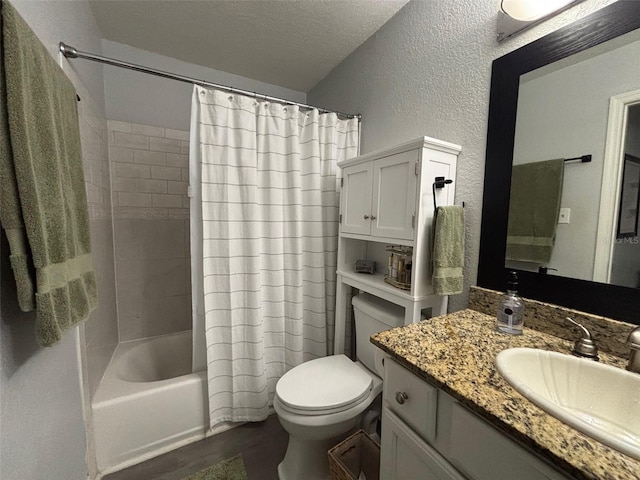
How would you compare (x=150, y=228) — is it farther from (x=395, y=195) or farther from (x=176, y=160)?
(x=395, y=195)

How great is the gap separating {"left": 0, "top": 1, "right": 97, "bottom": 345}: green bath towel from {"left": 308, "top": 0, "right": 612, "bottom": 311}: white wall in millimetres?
1480

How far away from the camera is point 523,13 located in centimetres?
93

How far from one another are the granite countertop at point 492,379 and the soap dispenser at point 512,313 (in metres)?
0.03

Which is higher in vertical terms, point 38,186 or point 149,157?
point 149,157

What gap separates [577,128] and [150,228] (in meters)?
2.44

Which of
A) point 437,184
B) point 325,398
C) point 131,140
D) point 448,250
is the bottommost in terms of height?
point 325,398

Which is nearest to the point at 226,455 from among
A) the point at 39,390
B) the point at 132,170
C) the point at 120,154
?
the point at 39,390

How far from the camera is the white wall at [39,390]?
67 centimetres

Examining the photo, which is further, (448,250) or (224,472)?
(224,472)

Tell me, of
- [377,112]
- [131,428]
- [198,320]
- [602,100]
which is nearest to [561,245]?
[602,100]

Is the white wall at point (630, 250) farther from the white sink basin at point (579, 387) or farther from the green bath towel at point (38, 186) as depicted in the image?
the green bath towel at point (38, 186)

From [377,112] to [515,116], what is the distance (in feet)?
2.75

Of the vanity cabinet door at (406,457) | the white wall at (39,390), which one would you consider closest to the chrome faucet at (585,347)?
the vanity cabinet door at (406,457)

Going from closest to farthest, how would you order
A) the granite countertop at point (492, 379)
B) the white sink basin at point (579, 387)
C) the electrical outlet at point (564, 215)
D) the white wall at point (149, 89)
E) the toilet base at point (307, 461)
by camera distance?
the granite countertop at point (492, 379) < the white sink basin at point (579, 387) < the electrical outlet at point (564, 215) < the toilet base at point (307, 461) < the white wall at point (149, 89)
